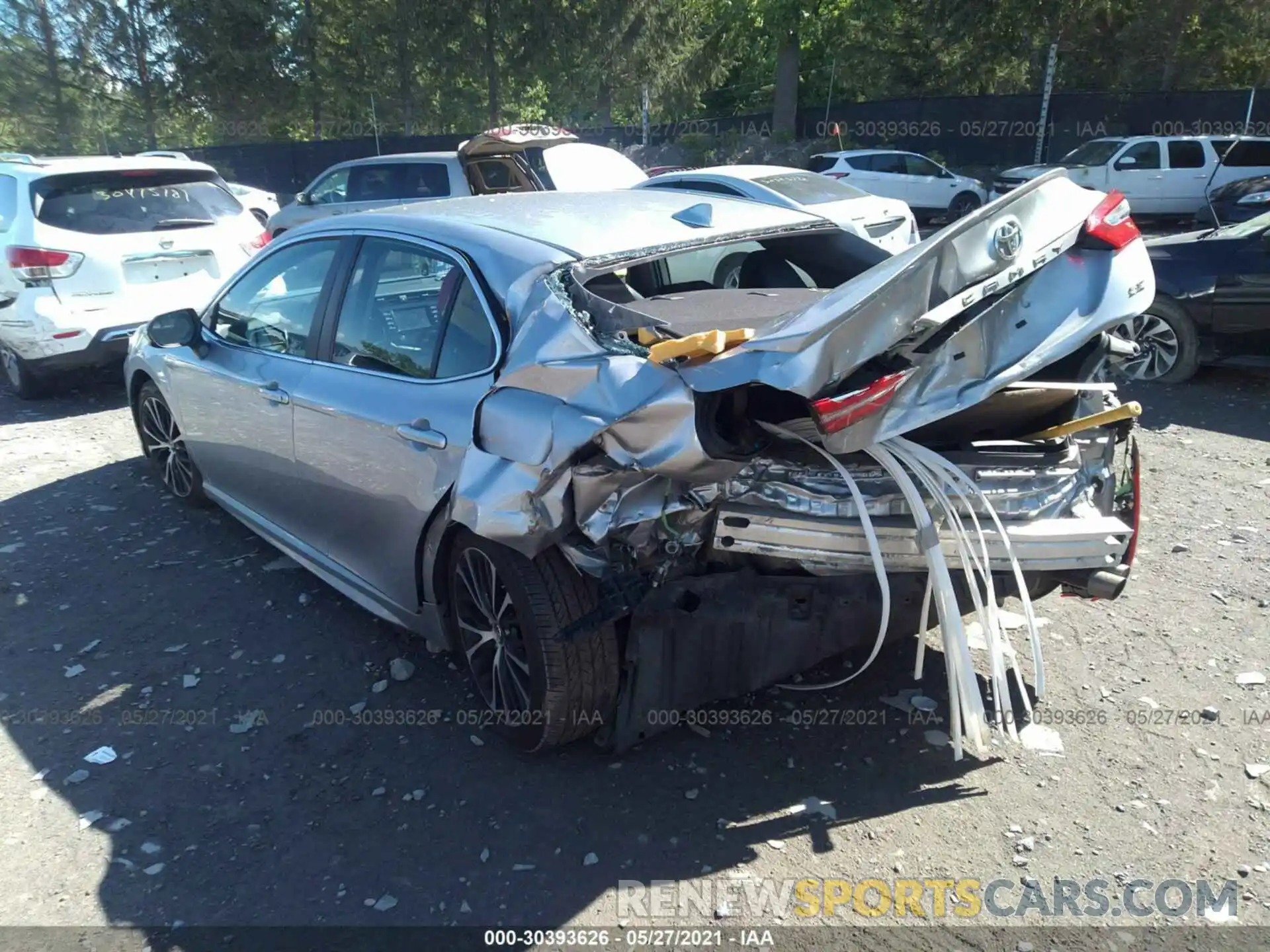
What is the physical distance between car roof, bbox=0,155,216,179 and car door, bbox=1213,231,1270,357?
8172mm

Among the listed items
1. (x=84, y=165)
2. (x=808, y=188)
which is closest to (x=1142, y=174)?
(x=808, y=188)

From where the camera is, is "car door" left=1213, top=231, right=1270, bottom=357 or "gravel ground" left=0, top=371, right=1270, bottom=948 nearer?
"gravel ground" left=0, top=371, right=1270, bottom=948

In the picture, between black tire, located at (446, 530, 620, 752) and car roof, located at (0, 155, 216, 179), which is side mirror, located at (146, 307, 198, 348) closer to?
black tire, located at (446, 530, 620, 752)

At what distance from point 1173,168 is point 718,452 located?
19.3 metres

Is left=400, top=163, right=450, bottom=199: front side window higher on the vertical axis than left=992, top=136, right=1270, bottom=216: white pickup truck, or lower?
higher

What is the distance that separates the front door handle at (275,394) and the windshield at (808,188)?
23.0ft

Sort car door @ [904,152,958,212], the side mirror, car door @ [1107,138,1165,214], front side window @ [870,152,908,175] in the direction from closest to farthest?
the side mirror < car door @ [1107,138,1165,214] < car door @ [904,152,958,212] < front side window @ [870,152,908,175]

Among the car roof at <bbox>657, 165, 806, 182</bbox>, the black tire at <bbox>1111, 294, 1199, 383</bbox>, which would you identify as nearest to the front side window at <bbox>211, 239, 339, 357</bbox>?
the black tire at <bbox>1111, 294, 1199, 383</bbox>

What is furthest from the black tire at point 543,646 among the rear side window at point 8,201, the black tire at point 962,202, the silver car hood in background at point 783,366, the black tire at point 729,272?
the black tire at point 962,202

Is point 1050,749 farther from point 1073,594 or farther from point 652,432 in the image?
point 652,432

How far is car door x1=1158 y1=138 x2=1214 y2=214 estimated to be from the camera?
18.0m

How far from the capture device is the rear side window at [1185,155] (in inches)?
712

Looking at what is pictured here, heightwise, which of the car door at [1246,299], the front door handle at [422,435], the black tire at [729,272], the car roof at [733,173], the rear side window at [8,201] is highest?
the rear side window at [8,201]

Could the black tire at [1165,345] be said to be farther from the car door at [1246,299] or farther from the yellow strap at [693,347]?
the yellow strap at [693,347]
